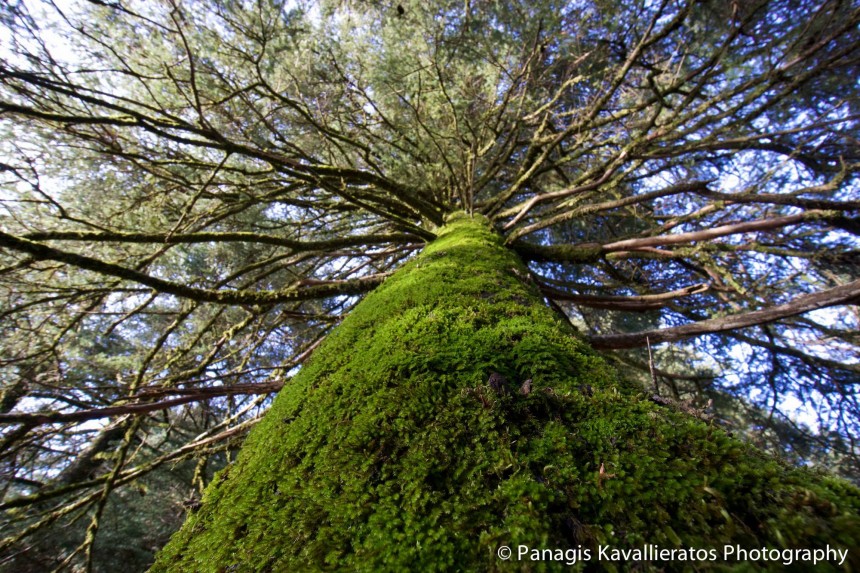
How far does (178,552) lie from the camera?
85cm

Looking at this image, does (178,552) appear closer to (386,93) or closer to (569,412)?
(569,412)

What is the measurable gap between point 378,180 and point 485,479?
307 cm

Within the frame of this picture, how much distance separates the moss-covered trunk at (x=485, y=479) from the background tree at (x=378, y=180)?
116 centimetres

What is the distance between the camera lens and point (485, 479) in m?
0.76

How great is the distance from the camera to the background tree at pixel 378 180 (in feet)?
8.21

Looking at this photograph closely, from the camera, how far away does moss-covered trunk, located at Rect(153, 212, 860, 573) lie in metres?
0.62

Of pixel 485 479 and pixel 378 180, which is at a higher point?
pixel 378 180

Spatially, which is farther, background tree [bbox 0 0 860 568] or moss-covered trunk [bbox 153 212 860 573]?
background tree [bbox 0 0 860 568]

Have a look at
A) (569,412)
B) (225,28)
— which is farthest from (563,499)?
(225,28)

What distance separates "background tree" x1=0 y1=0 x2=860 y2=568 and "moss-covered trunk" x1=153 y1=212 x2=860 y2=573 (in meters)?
1.16

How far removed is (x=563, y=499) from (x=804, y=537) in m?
0.36

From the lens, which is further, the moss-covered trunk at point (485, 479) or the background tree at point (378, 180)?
the background tree at point (378, 180)

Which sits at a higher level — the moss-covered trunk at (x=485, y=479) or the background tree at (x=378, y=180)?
the background tree at (x=378, y=180)

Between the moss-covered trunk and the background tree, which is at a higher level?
the background tree
